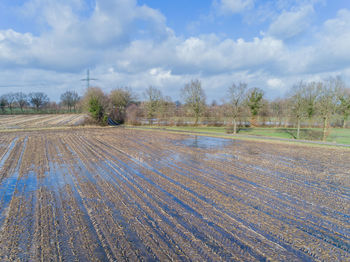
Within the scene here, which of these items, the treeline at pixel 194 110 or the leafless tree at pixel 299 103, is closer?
the leafless tree at pixel 299 103

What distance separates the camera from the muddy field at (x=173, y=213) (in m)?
4.48

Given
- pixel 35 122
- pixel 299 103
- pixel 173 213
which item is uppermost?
pixel 299 103

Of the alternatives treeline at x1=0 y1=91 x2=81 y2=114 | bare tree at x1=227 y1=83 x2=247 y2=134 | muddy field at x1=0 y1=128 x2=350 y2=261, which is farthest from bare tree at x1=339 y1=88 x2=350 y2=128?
treeline at x1=0 y1=91 x2=81 y2=114

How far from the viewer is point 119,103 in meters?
51.6

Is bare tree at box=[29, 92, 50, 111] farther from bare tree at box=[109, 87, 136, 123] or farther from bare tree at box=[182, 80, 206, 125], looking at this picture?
bare tree at box=[182, 80, 206, 125]

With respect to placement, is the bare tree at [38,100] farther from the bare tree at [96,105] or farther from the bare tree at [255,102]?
the bare tree at [255,102]

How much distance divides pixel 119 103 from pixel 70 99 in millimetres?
55395

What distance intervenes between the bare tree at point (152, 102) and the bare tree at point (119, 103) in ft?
22.2

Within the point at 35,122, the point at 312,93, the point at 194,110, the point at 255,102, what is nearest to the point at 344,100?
the point at 312,93

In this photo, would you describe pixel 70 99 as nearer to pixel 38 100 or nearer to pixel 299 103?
pixel 38 100

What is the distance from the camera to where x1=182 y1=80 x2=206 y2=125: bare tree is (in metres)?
43.0

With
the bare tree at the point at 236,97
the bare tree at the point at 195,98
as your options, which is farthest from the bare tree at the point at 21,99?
the bare tree at the point at 236,97

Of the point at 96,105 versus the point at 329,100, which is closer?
the point at 329,100

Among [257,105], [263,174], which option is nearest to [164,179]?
[263,174]
